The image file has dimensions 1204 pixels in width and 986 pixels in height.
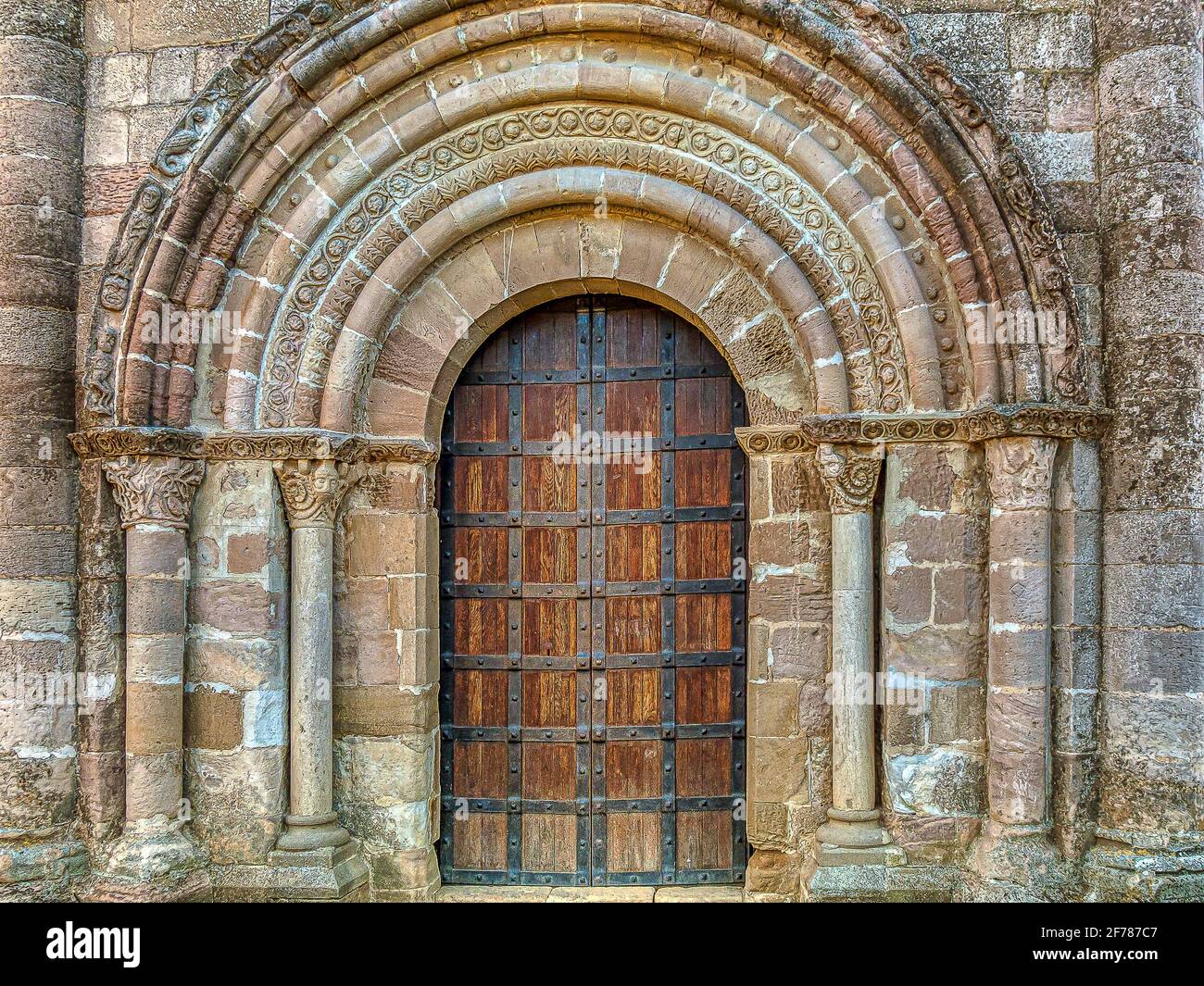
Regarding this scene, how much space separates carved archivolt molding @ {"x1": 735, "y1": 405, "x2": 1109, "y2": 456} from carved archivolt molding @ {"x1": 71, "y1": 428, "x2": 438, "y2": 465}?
1.95m

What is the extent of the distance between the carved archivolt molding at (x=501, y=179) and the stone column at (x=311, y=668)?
14.8 inches

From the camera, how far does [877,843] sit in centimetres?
459

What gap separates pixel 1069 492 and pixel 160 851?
4.42 m

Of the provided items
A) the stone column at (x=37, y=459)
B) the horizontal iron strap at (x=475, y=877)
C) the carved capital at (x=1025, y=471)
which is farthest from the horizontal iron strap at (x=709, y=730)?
the stone column at (x=37, y=459)

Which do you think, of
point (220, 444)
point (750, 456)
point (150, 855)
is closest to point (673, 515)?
point (750, 456)

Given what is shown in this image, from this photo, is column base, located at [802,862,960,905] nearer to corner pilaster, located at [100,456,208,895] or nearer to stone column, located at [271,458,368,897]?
stone column, located at [271,458,368,897]

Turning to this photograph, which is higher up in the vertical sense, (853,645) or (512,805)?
(853,645)

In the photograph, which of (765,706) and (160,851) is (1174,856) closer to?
(765,706)

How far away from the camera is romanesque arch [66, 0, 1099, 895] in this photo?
457 cm

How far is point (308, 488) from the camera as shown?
486 centimetres

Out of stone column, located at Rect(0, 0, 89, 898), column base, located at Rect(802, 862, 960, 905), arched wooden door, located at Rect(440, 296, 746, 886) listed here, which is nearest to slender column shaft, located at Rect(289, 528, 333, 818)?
arched wooden door, located at Rect(440, 296, 746, 886)

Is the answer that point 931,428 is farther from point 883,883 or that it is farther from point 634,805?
point 634,805

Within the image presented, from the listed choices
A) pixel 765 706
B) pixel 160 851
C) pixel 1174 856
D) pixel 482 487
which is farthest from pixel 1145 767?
pixel 160 851

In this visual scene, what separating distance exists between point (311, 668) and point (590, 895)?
180cm
